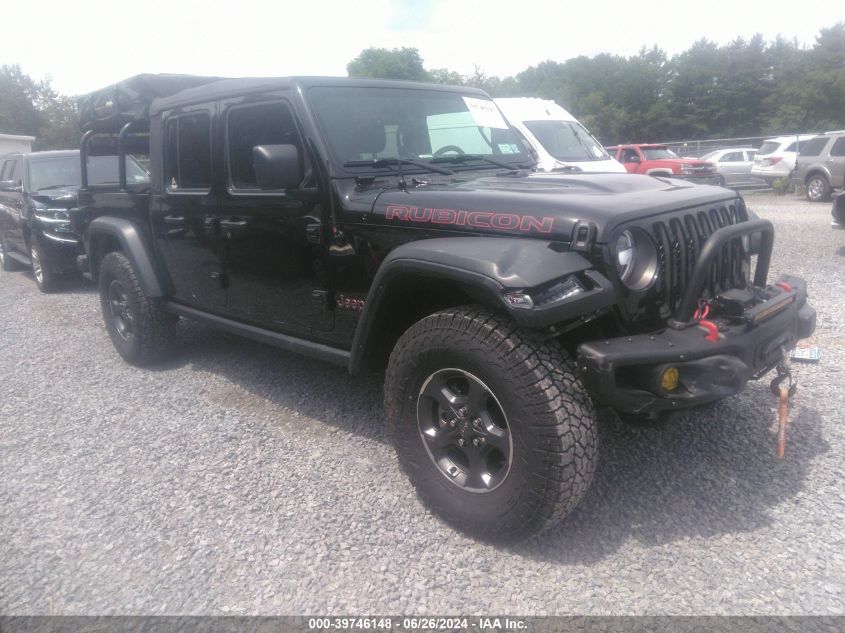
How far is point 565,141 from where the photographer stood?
36.9ft

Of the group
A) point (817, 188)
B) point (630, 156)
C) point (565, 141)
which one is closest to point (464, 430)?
point (565, 141)

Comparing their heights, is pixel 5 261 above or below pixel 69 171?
below

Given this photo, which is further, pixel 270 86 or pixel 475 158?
pixel 475 158

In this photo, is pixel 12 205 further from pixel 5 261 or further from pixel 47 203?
pixel 5 261

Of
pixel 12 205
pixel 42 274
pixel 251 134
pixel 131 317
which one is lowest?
pixel 42 274

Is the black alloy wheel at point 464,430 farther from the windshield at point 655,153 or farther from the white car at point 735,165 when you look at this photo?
the white car at point 735,165

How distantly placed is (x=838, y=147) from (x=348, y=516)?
17.8 meters

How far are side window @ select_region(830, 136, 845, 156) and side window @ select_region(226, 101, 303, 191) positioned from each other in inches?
670

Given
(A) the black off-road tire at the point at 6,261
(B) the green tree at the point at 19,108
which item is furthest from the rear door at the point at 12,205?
(B) the green tree at the point at 19,108

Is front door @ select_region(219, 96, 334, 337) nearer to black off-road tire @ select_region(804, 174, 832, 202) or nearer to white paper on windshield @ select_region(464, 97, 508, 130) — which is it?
white paper on windshield @ select_region(464, 97, 508, 130)

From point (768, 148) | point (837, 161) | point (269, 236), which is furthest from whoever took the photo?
point (768, 148)

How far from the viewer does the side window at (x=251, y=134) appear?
11.4 ft

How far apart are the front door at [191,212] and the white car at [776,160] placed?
20247 mm

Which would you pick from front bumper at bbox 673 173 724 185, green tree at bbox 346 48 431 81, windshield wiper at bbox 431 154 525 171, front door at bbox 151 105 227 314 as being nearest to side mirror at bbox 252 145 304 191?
windshield wiper at bbox 431 154 525 171
